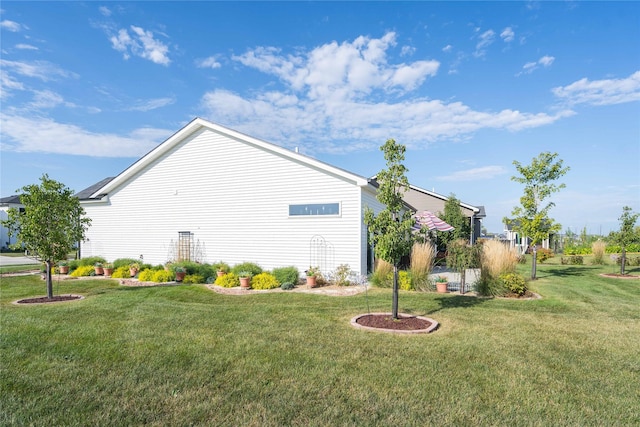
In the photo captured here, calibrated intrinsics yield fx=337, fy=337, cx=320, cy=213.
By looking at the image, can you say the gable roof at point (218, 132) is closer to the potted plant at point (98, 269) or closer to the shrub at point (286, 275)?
the shrub at point (286, 275)

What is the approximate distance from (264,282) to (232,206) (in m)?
4.38

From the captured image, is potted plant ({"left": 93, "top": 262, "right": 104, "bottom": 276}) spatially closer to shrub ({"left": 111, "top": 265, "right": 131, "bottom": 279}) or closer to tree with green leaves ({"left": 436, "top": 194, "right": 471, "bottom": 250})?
shrub ({"left": 111, "top": 265, "right": 131, "bottom": 279})

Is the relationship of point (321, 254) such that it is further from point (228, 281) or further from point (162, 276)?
point (162, 276)

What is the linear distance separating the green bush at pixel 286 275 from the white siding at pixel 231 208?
1076 millimetres

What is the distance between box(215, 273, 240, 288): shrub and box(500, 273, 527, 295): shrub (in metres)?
8.87

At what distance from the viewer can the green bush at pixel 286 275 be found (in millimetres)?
12047

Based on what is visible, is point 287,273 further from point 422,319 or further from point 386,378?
point 386,378

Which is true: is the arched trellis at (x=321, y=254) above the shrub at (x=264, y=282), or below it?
above

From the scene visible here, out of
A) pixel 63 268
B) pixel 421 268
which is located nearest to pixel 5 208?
pixel 63 268

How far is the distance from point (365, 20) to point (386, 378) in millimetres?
12210

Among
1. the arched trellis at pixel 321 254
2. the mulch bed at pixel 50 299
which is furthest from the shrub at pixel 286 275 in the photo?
the mulch bed at pixel 50 299

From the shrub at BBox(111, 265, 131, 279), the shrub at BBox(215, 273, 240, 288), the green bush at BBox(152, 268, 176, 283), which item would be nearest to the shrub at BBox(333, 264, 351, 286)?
the shrub at BBox(215, 273, 240, 288)

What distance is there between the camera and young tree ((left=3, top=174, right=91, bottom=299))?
9406mm

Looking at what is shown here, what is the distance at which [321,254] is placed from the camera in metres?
13.1
